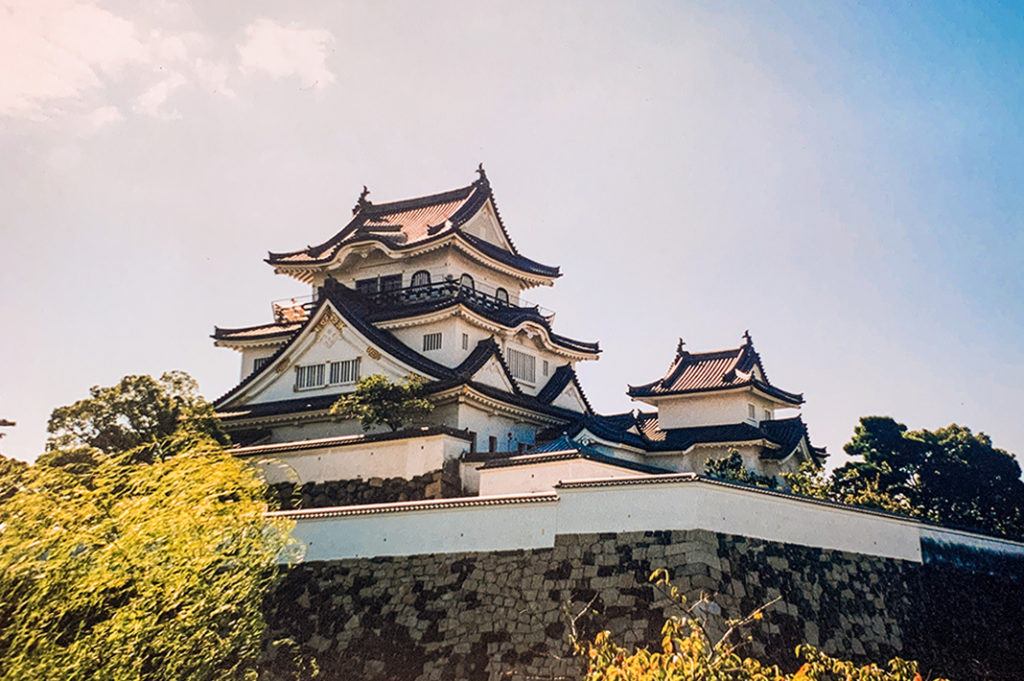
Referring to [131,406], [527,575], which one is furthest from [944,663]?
[131,406]

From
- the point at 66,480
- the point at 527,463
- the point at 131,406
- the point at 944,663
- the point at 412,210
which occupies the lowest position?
the point at 944,663

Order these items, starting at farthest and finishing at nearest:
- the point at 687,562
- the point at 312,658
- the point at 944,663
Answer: the point at 944,663 < the point at 312,658 < the point at 687,562

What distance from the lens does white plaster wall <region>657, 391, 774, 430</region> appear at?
97.8 feet

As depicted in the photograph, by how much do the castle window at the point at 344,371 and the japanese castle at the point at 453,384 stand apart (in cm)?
4

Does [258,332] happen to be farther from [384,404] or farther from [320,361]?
[384,404]

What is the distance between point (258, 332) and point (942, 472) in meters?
23.7

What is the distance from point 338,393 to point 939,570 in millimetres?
14701

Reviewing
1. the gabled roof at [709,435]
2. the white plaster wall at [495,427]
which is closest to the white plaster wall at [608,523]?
the white plaster wall at [495,427]

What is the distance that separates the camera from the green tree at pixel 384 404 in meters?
22.2

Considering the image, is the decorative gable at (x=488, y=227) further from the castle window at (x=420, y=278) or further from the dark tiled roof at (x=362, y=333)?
the dark tiled roof at (x=362, y=333)

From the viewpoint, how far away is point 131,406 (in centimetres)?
2305

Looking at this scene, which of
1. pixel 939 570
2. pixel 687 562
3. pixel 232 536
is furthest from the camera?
pixel 939 570

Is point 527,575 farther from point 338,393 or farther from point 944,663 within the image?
point 338,393

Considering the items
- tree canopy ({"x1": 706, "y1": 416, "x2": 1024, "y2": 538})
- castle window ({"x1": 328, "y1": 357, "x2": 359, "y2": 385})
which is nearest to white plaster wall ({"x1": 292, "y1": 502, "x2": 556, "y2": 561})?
castle window ({"x1": 328, "y1": 357, "x2": 359, "y2": 385})
